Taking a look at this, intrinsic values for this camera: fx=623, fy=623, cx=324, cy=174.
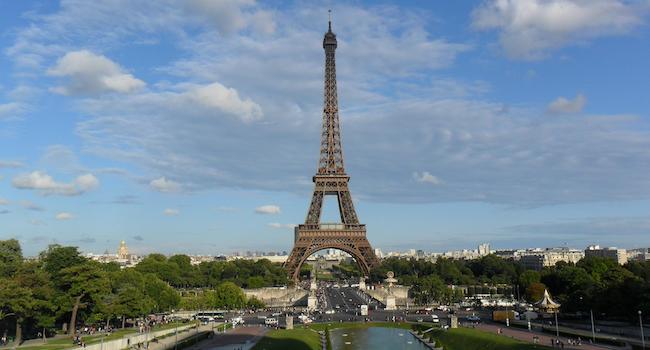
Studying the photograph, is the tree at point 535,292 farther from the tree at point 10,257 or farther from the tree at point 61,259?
the tree at point 10,257

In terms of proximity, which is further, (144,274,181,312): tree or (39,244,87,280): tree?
(144,274,181,312): tree

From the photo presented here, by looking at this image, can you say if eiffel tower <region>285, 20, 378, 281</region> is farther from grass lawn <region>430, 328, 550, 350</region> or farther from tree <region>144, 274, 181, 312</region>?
grass lawn <region>430, 328, 550, 350</region>

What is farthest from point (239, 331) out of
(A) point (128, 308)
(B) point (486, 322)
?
(B) point (486, 322)

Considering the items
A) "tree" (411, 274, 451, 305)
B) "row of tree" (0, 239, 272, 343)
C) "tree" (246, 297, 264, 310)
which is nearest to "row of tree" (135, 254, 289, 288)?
"tree" (246, 297, 264, 310)

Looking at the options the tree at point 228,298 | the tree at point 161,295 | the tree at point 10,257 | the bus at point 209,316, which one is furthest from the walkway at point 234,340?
the tree at point 228,298

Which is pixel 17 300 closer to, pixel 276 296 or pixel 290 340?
pixel 290 340

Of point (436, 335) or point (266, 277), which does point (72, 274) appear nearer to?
point (436, 335)
